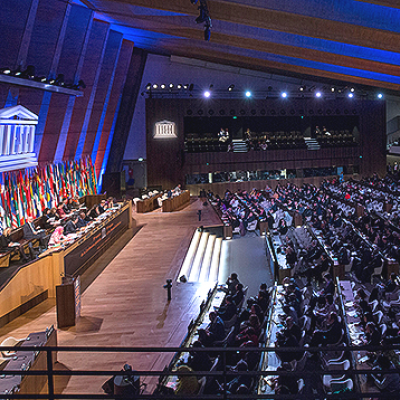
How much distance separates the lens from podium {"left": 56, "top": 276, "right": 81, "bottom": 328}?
7.37 m

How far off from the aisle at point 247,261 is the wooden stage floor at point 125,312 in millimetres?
1735

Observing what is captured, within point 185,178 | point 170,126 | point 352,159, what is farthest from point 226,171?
point 352,159

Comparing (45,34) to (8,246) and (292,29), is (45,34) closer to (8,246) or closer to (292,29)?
(8,246)

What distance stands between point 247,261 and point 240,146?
15.7 m

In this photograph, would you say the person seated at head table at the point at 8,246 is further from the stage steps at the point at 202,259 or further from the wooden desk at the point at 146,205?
the wooden desk at the point at 146,205

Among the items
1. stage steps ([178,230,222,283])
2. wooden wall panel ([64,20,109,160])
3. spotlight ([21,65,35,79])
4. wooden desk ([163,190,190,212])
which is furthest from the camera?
wooden desk ([163,190,190,212])

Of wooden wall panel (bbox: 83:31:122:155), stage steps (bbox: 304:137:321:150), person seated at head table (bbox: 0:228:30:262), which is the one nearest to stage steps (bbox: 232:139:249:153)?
stage steps (bbox: 304:137:321:150)

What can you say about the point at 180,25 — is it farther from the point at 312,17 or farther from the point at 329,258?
the point at 329,258

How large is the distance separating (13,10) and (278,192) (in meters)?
16.6

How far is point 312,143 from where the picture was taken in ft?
98.7

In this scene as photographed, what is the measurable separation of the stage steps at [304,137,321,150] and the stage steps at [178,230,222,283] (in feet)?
50.4

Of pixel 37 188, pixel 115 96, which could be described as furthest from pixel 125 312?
pixel 115 96

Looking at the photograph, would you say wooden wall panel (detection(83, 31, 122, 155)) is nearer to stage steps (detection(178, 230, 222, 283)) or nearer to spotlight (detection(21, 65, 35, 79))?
spotlight (detection(21, 65, 35, 79))

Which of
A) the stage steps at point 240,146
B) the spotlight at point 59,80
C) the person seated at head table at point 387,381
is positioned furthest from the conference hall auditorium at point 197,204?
the stage steps at point 240,146
